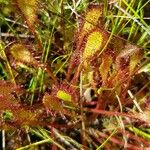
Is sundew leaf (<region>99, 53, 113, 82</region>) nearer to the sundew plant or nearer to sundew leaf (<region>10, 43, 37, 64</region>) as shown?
the sundew plant

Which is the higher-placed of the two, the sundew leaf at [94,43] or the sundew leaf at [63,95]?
the sundew leaf at [94,43]

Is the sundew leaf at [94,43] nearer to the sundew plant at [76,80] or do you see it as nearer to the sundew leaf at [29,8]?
the sundew plant at [76,80]

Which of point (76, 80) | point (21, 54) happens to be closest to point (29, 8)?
point (21, 54)

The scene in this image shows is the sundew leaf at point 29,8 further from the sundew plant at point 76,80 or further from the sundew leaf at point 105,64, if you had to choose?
the sundew leaf at point 105,64

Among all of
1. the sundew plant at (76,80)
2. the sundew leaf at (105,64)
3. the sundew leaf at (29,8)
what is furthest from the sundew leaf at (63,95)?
A: the sundew leaf at (29,8)

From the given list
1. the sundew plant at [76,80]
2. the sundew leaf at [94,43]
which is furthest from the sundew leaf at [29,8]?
the sundew leaf at [94,43]

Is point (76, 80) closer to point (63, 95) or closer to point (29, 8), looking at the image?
point (63, 95)

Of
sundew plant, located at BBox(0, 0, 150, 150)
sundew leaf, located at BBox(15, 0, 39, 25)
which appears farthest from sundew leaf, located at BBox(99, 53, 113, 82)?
sundew leaf, located at BBox(15, 0, 39, 25)

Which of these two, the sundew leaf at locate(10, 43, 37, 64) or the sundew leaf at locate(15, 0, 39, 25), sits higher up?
the sundew leaf at locate(15, 0, 39, 25)
